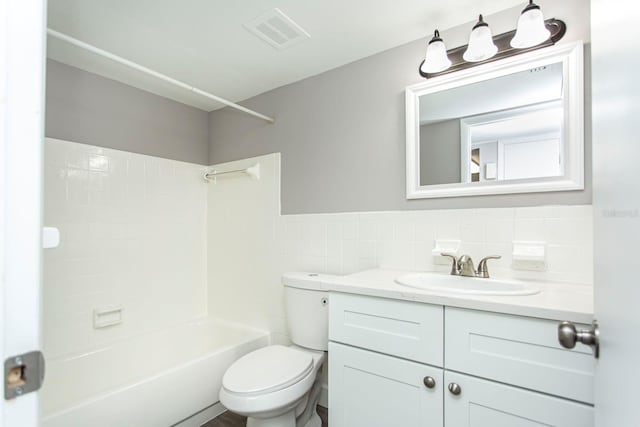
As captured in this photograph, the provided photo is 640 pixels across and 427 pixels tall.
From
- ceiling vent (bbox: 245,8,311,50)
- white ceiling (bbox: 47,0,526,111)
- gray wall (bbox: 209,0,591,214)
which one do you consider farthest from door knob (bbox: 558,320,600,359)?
ceiling vent (bbox: 245,8,311,50)

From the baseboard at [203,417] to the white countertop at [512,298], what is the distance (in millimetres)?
1153

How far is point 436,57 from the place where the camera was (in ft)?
5.03

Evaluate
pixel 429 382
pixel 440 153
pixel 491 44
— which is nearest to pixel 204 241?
pixel 440 153

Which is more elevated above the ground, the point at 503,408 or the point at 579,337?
the point at 579,337

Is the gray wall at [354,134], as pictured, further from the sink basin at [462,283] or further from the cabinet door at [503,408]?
the cabinet door at [503,408]

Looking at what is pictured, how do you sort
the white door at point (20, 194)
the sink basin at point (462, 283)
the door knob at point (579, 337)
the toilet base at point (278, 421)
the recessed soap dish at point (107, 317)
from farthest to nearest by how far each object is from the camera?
A: 1. the recessed soap dish at point (107, 317)
2. the toilet base at point (278, 421)
3. the sink basin at point (462, 283)
4. the door knob at point (579, 337)
5. the white door at point (20, 194)

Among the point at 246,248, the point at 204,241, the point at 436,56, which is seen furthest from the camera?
the point at 204,241

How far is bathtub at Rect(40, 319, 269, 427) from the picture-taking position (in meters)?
1.41

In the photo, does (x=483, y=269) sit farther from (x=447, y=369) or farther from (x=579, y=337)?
(x=579, y=337)

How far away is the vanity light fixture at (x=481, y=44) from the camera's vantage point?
1.41 meters

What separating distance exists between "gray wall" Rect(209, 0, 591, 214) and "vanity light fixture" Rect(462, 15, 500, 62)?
0.14m

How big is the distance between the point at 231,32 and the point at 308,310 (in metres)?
1.57

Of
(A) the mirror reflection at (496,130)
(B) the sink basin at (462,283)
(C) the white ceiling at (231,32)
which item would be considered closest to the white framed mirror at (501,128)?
(A) the mirror reflection at (496,130)

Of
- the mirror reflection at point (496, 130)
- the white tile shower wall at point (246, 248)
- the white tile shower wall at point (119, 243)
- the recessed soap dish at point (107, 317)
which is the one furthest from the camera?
the white tile shower wall at point (246, 248)
